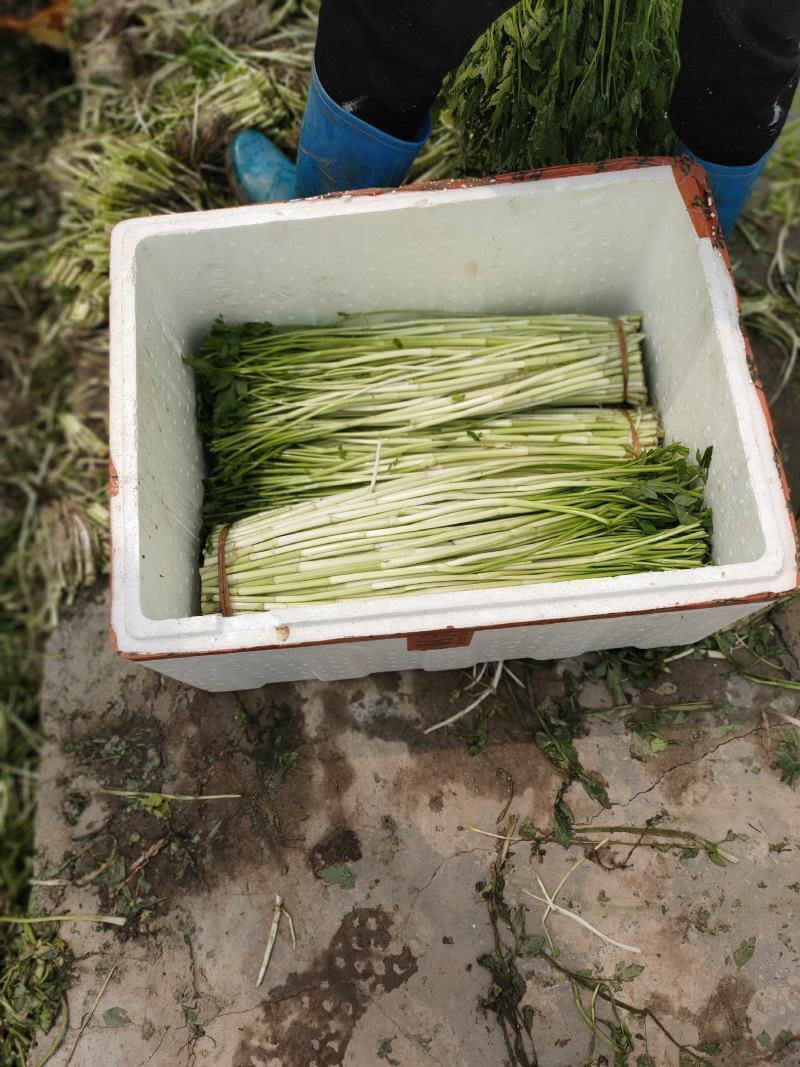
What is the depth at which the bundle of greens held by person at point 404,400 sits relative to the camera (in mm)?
2695

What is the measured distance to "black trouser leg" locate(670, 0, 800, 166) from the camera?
2064mm

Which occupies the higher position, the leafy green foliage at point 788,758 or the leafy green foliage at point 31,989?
the leafy green foliage at point 788,758

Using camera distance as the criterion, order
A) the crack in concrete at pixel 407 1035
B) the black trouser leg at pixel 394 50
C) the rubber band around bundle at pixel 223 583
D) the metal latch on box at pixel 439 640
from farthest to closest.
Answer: the rubber band around bundle at pixel 223 583
the crack in concrete at pixel 407 1035
the metal latch on box at pixel 439 640
the black trouser leg at pixel 394 50

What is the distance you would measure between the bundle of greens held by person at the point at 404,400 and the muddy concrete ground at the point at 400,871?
0.79 metres

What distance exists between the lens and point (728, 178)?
2.57 m

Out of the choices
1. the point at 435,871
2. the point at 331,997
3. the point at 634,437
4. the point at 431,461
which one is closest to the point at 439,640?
the point at 431,461

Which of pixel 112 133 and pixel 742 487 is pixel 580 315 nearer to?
pixel 742 487

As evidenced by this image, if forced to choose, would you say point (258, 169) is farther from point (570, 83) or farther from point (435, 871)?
point (435, 871)

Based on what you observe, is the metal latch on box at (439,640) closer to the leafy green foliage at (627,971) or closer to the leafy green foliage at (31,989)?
the leafy green foliage at (627,971)

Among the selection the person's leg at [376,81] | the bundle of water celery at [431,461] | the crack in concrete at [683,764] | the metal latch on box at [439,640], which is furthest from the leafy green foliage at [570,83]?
the crack in concrete at [683,764]

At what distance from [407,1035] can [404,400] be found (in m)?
2.06

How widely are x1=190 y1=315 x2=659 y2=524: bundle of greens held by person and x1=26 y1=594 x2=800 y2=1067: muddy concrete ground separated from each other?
786 millimetres

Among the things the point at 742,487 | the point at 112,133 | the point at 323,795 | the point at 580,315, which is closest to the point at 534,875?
the point at 323,795

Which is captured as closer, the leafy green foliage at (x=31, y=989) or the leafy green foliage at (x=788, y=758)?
the leafy green foliage at (x=31, y=989)
